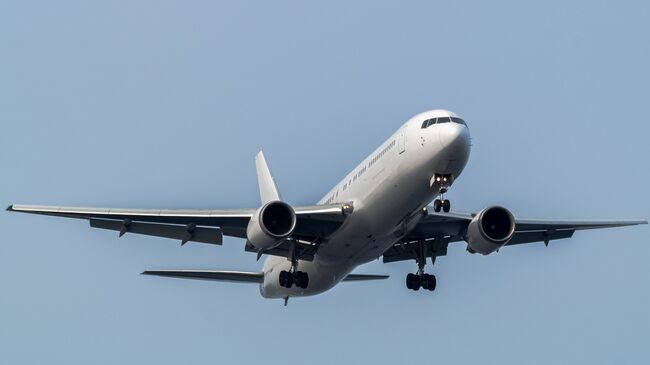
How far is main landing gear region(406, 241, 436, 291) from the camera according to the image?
42.7 m

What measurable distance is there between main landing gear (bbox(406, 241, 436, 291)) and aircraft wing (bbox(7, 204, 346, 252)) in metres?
4.56

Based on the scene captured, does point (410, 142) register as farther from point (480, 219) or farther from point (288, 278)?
point (288, 278)

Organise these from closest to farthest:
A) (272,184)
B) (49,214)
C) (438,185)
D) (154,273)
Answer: (438,185), (49,214), (154,273), (272,184)

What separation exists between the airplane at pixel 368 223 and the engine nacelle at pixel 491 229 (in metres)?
0.03

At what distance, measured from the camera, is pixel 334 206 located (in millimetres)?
38688

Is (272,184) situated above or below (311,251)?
above

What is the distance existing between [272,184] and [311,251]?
9865mm

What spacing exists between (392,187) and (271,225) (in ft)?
14.8

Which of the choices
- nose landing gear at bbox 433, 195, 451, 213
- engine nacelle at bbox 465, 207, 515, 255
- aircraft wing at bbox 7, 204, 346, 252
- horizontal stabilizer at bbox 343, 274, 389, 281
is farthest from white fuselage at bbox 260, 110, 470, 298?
horizontal stabilizer at bbox 343, 274, 389, 281

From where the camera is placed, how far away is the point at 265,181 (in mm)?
52281

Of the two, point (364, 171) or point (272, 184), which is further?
point (272, 184)

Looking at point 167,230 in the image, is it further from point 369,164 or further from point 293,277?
point 369,164

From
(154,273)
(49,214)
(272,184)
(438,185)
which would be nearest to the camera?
(438,185)

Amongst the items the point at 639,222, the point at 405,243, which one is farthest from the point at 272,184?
the point at 639,222
